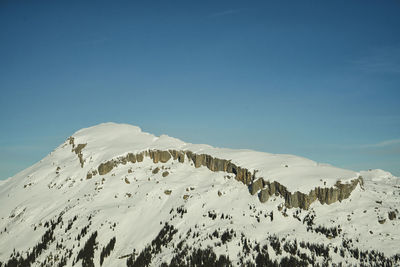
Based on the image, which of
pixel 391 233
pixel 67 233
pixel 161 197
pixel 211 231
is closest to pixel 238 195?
pixel 211 231

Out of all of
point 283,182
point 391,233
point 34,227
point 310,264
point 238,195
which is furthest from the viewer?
point 34,227

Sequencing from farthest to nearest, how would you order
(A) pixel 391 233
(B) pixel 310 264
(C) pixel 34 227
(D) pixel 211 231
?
1. (C) pixel 34 227
2. (D) pixel 211 231
3. (A) pixel 391 233
4. (B) pixel 310 264

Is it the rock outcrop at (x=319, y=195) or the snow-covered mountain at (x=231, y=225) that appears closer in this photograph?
the snow-covered mountain at (x=231, y=225)

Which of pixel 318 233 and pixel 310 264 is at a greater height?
pixel 318 233

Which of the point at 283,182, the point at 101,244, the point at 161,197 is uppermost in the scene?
the point at 283,182

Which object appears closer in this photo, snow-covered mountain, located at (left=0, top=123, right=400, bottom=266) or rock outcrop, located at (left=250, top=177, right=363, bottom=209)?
snow-covered mountain, located at (left=0, top=123, right=400, bottom=266)

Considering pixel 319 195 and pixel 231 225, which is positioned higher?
pixel 319 195

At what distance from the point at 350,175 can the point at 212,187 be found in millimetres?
75374

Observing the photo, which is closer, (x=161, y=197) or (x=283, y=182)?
(x=283, y=182)

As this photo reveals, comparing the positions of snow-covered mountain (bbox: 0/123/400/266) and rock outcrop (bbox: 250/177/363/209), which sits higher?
rock outcrop (bbox: 250/177/363/209)

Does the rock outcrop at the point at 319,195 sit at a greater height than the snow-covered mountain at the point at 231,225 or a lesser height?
greater

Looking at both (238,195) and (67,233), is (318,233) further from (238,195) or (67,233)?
(67,233)

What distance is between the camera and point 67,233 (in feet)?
584

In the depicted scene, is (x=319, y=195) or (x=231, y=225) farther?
(x=319, y=195)
